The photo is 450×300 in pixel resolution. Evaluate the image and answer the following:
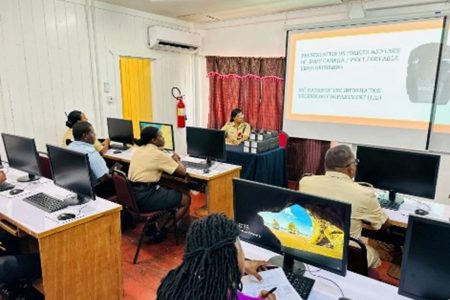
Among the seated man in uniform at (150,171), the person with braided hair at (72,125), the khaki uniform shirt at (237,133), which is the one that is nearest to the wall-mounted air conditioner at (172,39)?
the khaki uniform shirt at (237,133)

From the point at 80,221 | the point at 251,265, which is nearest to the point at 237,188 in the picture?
the point at 251,265

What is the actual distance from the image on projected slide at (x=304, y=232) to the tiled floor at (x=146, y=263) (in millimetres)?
1054

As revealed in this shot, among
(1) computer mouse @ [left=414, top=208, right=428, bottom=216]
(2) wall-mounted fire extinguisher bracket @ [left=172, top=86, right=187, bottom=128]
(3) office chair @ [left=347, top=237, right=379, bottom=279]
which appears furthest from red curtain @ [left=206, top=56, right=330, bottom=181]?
(3) office chair @ [left=347, top=237, right=379, bottom=279]

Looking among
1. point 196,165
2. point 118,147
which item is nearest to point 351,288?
point 196,165

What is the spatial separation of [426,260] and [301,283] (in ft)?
1.57

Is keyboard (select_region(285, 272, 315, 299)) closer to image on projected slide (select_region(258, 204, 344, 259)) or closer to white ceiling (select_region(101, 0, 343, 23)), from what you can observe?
image on projected slide (select_region(258, 204, 344, 259))

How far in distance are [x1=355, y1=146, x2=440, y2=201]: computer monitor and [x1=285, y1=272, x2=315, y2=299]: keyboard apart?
1.33m

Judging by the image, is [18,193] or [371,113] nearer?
[18,193]

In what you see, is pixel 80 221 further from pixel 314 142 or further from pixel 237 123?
pixel 314 142

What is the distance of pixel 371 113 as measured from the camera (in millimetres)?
3814

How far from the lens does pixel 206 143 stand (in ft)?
11.1

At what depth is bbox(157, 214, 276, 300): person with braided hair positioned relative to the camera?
885 mm

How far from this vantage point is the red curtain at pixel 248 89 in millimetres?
4840

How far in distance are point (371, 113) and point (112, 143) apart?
3.45 metres
